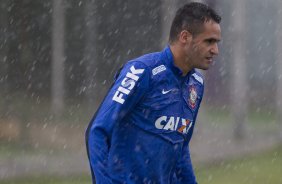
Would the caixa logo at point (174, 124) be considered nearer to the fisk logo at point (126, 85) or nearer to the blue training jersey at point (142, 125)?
the blue training jersey at point (142, 125)

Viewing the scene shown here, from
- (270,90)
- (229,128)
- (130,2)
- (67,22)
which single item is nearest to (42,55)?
(67,22)

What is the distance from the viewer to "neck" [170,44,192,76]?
15.9ft

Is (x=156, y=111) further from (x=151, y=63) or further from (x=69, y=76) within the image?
(x=69, y=76)

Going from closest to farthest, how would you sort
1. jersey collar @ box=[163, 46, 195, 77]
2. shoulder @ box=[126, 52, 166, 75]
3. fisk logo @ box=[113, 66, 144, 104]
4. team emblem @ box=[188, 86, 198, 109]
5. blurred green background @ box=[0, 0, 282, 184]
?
fisk logo @ box=[113, 66, 144, 104]
shoulder @ box=[126, 52, 166, 75]
jersey collar @ box=[163, 46, 195, 77]
team emblem @ box=[188, 86, 198, 109]
blurred green background @ box=[0, 0, 282, 184]

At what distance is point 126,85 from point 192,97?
55 cm

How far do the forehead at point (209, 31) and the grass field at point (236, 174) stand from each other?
5647 mm

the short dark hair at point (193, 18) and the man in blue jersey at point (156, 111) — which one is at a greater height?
the short dark hair at point (193, 18)

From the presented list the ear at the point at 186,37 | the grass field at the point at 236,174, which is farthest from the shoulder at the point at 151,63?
the grass field at the point at 236,174

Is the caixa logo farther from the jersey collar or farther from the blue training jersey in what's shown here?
the jersey collar

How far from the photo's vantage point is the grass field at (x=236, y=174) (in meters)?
10.6

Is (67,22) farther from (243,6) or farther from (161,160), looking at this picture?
(161,160)

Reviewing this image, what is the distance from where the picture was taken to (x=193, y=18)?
193 inches

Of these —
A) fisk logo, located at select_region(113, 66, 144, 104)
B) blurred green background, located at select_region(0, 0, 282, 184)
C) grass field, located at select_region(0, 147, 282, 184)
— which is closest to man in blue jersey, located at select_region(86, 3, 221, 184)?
fisk logo, located at select_region(113, 66, 144, 104)

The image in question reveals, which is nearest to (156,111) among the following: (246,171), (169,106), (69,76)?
(169,106)
